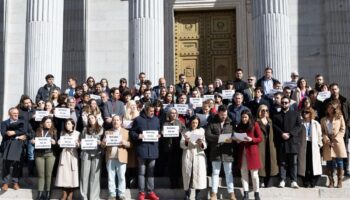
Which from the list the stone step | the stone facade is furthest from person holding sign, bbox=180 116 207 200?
the stone facade

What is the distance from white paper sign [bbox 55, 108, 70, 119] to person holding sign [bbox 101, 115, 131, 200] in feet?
4.13

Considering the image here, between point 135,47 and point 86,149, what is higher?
point 135,47

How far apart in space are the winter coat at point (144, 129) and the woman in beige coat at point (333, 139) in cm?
413

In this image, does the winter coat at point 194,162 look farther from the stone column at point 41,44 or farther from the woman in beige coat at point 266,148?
the stone column at point 41,44

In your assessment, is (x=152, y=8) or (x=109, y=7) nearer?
(x=152, y=8)

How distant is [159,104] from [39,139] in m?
3.01

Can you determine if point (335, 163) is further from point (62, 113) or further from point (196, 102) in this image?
point (62, 113)

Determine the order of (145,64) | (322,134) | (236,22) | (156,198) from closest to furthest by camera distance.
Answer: (156,198)
(322,134)
(145,64)
(236,22)

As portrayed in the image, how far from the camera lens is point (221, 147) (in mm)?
11234

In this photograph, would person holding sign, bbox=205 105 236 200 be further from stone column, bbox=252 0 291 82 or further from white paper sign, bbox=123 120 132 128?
stone column, bbox=252 0 291 82

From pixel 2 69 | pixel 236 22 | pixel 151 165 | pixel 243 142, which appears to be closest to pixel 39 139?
pixel 151 165

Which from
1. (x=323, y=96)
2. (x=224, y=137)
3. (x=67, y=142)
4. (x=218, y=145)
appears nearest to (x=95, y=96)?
(x=67, y=142)

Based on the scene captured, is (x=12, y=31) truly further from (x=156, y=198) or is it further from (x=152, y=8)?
(x=156, y=198)

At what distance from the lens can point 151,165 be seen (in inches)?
449
